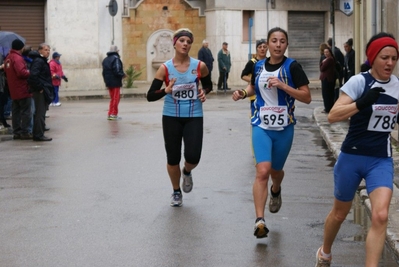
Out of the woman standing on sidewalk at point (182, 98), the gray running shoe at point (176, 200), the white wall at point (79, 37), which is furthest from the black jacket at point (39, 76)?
the white wall at point (79, 37)

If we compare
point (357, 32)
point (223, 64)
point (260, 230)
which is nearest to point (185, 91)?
point (260, 230)

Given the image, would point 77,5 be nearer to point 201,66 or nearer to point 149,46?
point 149,46

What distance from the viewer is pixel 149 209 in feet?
31.5

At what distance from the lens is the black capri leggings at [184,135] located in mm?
9648

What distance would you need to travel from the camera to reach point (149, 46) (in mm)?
36281

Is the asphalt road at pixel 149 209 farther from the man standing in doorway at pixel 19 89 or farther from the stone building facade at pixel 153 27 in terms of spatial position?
the stone building facade at pixel 153 27

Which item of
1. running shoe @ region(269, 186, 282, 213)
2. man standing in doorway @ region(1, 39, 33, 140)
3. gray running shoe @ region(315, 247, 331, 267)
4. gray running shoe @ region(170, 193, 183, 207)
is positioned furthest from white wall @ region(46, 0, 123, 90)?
gray running shoe @ region(315, 247, 331, 267)

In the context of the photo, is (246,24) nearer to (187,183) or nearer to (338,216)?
(187,183)

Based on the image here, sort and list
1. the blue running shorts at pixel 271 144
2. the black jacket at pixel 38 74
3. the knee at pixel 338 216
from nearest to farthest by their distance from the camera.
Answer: the knee at pixel 338 216 → the blue running shorts at pixel 271 144 → the black jacket at pixel 38 74

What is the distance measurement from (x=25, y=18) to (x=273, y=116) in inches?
1021

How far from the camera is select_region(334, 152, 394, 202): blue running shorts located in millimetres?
6434

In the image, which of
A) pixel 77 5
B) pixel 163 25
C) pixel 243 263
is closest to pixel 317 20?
pixel 163 25

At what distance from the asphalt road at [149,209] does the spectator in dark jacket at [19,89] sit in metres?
0.38

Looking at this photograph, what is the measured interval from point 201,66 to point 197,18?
90.2ft
